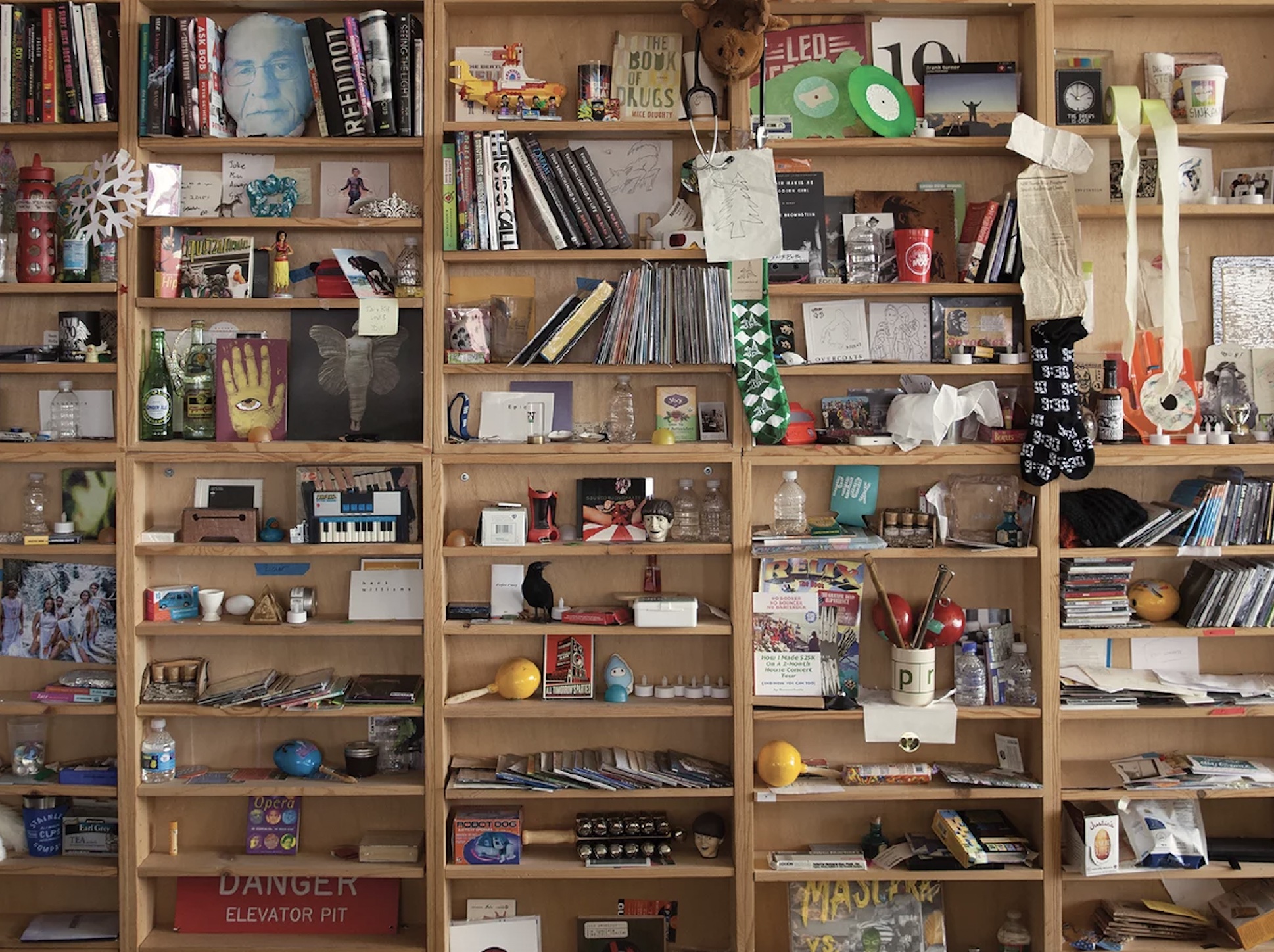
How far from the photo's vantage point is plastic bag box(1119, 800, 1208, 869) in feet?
9.74

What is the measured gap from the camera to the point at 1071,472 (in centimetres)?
293

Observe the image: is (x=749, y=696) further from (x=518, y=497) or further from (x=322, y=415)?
(x=322, y=415)

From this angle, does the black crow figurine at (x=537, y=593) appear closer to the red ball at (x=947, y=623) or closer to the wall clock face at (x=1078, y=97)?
the red ball at (x=947, y=623)

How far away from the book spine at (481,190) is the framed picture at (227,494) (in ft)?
3.34

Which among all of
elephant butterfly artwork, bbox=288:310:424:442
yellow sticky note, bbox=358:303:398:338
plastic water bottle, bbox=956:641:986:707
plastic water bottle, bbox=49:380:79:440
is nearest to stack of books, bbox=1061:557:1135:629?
plastic water bottle, bbox=956:641:986:707

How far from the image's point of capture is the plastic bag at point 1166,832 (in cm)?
297

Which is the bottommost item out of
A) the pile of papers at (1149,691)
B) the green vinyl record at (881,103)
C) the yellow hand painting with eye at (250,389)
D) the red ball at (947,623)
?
the pile of papers at (1149,691)

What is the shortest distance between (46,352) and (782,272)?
2169 mm

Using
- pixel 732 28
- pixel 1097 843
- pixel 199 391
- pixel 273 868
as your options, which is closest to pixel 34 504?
pixel 199 391

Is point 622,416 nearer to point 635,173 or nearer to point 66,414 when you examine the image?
point 635,173

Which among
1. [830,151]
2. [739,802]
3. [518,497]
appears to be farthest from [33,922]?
[830,151]

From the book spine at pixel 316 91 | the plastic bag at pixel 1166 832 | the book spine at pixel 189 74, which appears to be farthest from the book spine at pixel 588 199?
the plastic bag at pixel 1166 832

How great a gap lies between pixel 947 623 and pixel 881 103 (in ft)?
4.94

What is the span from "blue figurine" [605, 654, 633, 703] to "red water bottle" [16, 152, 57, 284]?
1.96m
